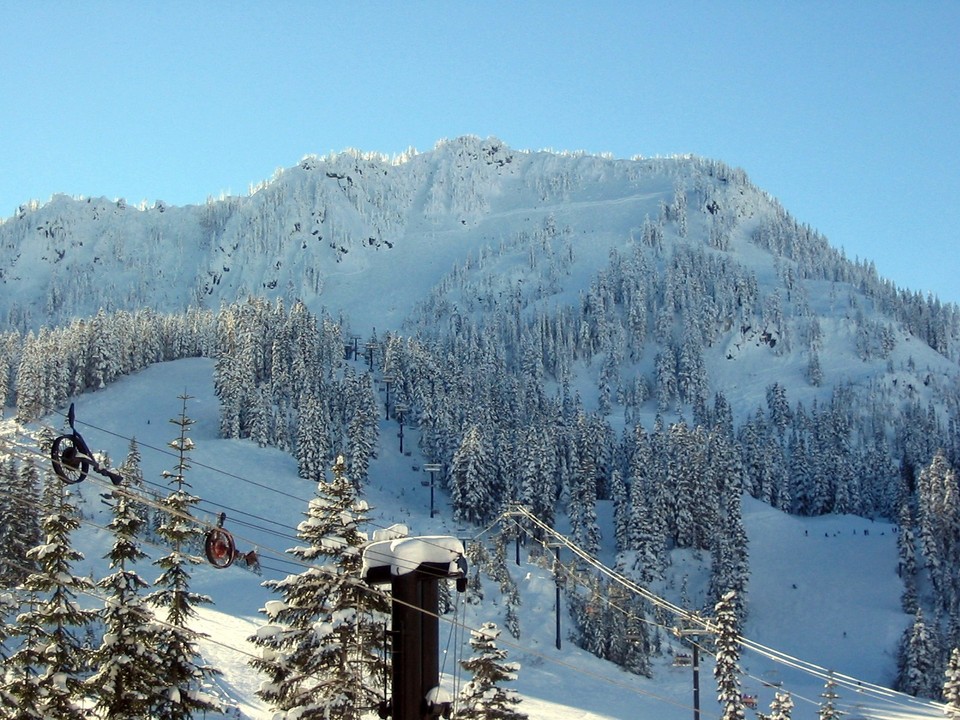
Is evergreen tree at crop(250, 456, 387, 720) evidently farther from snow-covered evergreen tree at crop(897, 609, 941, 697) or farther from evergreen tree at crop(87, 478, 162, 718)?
snow-covered evergreen tree at crop(897, 609, 941, 697)

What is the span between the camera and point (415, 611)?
11.8 m

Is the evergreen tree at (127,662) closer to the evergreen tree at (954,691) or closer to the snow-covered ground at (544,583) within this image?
the snow-covered ground at (544,583)

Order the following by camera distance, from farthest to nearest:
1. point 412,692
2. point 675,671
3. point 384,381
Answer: point 384,381 < point 675,671 < point 412,692

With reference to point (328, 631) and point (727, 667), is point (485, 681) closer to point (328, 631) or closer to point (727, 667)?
point (328, 631)

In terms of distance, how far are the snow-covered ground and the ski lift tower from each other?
29169 mm

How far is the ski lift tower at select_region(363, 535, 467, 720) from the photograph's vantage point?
11.5 metres

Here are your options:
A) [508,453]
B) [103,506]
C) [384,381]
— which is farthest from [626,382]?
[103,506]

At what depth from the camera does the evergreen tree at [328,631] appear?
1888 centimetres

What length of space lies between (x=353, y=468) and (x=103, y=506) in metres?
26.2

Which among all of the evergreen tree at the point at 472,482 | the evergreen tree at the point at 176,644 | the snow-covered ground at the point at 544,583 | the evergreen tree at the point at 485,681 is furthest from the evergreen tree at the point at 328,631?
the evergreen tree at the point at 472,482

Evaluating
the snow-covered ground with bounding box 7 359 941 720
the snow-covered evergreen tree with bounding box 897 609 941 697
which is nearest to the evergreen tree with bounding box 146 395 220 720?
the snow-covered ground with bounding box 7 359 941 720

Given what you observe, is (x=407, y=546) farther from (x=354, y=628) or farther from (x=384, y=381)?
(x=384, y=381)

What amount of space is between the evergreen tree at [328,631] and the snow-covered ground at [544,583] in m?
19.6

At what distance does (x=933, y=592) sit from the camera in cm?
8944
